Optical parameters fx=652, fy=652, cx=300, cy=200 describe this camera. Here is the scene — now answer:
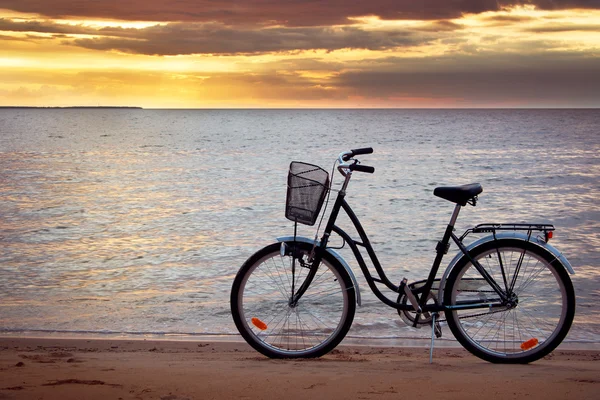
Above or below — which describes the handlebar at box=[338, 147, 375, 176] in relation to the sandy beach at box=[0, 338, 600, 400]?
above

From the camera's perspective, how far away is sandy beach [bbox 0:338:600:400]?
3.73 meters

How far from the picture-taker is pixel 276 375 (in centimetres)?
412

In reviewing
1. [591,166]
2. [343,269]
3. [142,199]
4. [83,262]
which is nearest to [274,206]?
[142,199]

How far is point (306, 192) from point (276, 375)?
48.8 inches

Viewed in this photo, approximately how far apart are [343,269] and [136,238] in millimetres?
7542

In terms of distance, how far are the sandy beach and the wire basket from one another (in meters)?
1.04

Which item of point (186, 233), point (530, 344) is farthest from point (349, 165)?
point (186, 233)

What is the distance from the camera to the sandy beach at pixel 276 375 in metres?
3.73

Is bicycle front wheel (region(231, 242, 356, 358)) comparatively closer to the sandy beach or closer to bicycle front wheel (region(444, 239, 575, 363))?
the sandy beach

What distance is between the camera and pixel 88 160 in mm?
35344

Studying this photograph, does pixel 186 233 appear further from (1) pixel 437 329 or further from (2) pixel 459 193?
(2) pixel 459 193

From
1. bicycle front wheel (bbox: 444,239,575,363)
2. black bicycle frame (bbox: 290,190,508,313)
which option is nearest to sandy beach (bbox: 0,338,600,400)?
bicycle front wheel (bbox: 444,239,575,363)

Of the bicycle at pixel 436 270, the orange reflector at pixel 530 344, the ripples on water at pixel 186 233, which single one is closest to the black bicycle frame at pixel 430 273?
the bicycle at pixel 436 270

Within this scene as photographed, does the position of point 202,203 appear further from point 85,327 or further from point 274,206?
point 85,327
